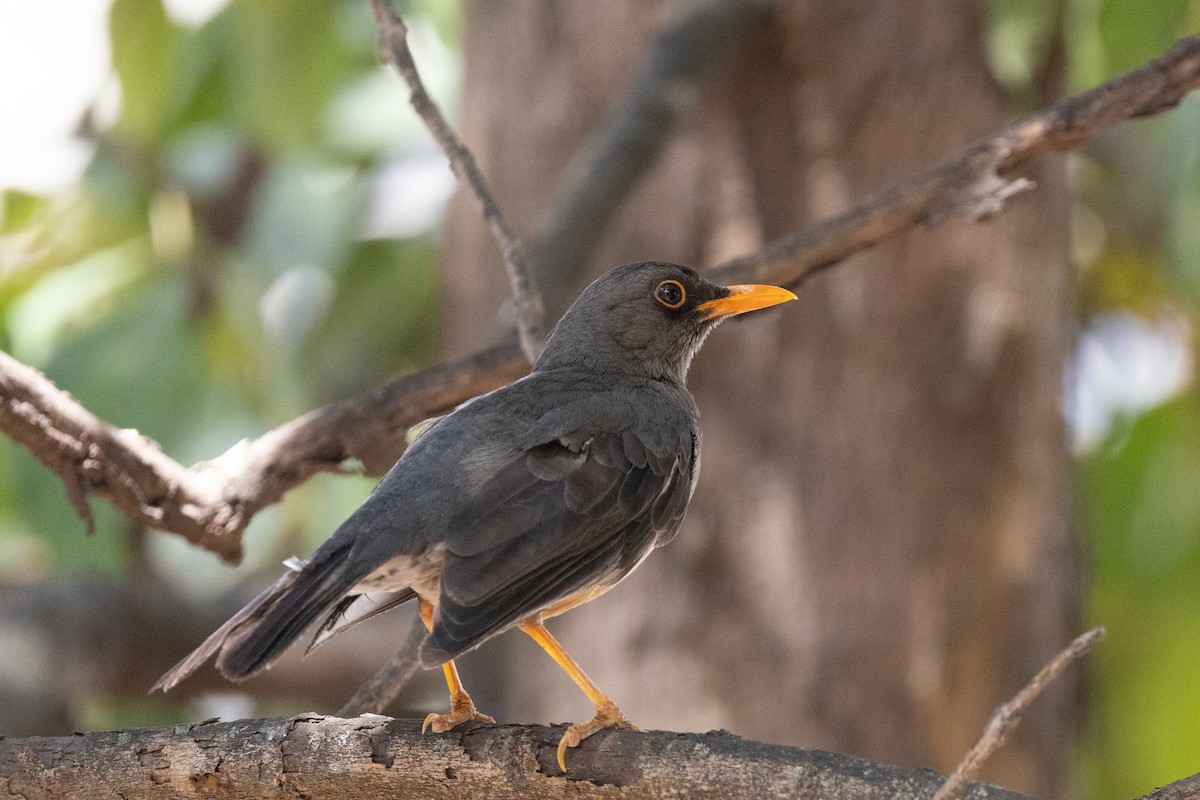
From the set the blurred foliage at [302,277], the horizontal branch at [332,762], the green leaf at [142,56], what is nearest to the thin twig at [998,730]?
the horizontal branch at [332,762]

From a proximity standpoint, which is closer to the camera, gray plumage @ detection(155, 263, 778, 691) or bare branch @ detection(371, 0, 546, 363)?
gray plumage @ detection(155, 263, 778, 691)

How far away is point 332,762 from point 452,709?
57 centimetres

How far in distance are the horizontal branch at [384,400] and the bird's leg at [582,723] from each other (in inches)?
34.3

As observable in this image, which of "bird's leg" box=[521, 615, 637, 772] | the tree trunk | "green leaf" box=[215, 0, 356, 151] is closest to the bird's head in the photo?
"bird's leg" box=[521, 615, 637, 772]

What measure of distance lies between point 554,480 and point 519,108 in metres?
4.41

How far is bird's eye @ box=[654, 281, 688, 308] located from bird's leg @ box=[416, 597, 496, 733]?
138 centimetres

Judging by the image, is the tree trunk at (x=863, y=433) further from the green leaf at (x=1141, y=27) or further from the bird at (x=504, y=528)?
the bird at (x=504, y=528)

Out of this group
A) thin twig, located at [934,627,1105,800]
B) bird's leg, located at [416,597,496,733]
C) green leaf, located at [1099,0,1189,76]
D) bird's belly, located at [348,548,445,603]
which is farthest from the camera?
green leaf, located at [1099,0,1189,76]

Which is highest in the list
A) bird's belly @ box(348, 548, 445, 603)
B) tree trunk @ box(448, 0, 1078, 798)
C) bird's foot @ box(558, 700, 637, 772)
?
tree trunk @ box(448, 0, 1078, 798)

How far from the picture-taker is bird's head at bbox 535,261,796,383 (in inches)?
186

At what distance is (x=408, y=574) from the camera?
3.72 m

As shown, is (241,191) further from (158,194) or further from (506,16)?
(506,16)

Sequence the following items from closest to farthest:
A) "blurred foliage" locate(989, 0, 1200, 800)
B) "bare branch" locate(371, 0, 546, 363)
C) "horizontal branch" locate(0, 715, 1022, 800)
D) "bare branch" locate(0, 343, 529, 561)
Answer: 1. "horizontal branch" locate(0, 715, 1022, 800)
2. "bare branch" locate(0, 343, 529, 561)
3. "bare branch" locate(371, 0, 546, 363)
4. "blurred foliage" locate(989, 0, 1200, 800)

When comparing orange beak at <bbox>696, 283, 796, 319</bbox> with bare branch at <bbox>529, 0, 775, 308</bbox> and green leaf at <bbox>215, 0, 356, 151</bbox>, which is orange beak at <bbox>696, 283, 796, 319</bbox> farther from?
green leaf at <bbox>215, 0, 356, 151</bbox>
